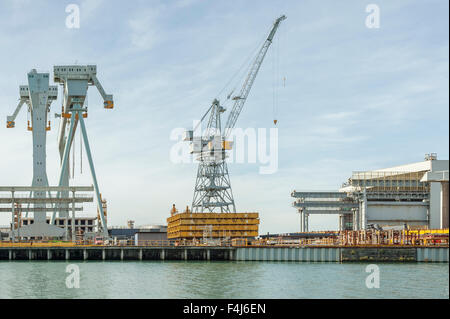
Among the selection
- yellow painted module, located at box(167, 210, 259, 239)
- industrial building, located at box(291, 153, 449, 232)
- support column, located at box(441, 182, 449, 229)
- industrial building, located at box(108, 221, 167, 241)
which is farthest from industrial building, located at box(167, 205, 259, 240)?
support column, located at box(441, 182, 449, 229)

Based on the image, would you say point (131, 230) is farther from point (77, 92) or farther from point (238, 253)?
point (238, 253)

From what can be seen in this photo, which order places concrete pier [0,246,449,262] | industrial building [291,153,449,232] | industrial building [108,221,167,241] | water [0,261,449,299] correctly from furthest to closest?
1. industrial building [108,221,167,241]
2. industrial building [291,153,449,232]
3. concrete pier [0,246,449,262]
4. water [0,261,449,299]

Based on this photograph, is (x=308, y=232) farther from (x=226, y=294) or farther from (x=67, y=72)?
(x=226, y=294)

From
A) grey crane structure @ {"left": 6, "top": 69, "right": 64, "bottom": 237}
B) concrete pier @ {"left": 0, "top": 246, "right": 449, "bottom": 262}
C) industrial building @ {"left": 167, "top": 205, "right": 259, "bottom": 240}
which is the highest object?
grey crane structure @ {"left": 6, "top": 69, "right": 64, "bottom": 237}

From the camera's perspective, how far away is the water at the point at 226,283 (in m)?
42.1

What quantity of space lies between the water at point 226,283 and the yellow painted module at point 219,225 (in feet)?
116

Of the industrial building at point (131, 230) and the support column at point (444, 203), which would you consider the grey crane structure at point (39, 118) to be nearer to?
the industrial building at point (131, 230)

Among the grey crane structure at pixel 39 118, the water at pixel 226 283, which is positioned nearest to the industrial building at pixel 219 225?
the grey crane structure at pixel 39 118

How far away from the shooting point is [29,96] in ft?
374

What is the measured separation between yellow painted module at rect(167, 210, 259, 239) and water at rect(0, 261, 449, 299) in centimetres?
3533

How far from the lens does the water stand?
1658 inches

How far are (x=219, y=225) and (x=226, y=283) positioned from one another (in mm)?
51643

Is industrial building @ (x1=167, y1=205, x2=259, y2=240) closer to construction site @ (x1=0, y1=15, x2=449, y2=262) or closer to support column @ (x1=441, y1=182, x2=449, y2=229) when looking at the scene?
construction site @ (x1=0, y1=15, x2=449, y2=262)
